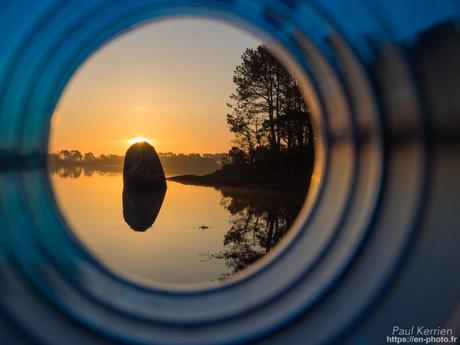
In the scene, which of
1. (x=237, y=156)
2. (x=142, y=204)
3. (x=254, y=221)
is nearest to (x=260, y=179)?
(x=237, y=156)

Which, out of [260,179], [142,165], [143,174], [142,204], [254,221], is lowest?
[254,221]

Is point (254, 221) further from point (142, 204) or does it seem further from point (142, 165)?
point (142, 165)

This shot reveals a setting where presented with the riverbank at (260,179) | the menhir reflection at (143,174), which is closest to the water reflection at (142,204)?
the menhir reflection at (143,174)

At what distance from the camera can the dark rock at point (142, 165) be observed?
68.0 feet

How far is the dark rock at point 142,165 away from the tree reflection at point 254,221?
464 centimetres

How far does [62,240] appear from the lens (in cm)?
218

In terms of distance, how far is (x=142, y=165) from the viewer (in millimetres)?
20766

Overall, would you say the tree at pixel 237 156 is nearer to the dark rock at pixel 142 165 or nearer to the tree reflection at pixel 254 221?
the tree reflection at pixel 254 221

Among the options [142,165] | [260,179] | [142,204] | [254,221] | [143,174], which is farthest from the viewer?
[143,174]

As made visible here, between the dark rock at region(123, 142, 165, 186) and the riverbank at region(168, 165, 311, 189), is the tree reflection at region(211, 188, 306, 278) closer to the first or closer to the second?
the riverbank at region(168, 165, 311, 189)

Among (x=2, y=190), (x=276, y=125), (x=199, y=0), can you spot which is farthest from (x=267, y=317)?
(x=276, y=125)

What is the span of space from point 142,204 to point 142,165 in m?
3.24

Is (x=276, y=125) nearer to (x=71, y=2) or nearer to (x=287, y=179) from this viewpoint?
(x=287, y=179)

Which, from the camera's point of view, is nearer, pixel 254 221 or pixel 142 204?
pixel 254 221
